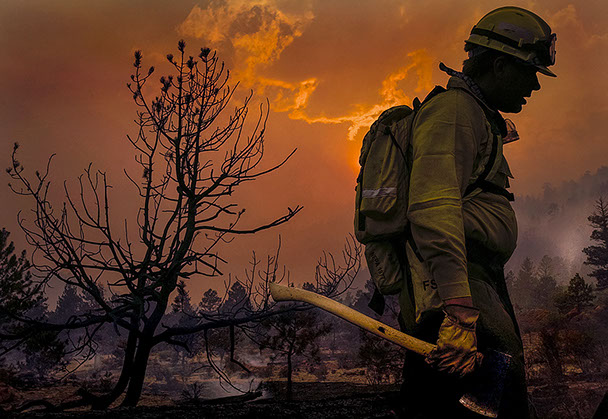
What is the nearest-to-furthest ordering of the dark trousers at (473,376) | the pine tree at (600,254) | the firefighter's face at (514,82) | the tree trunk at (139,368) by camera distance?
the dark trousers at (473,376)
the firefighter's face at (514,82)
the tree trunk at (139,368)
the pine tree at (600,254)

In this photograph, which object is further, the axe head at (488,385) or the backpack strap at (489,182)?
the backpack strap at (489,182)

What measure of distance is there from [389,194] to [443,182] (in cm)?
28

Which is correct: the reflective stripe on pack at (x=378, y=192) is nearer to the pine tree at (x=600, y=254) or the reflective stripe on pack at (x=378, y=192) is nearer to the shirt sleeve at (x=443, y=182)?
the shirt sleeve at (x=443, y=182)

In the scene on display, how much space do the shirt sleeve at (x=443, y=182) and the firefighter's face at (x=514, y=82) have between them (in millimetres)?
326

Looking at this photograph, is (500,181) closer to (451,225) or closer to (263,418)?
(451,225)

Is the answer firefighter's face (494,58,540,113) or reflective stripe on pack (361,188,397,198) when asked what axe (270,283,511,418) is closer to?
reflective stripe on pack (361,188,397,198)

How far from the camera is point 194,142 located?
7.39 m

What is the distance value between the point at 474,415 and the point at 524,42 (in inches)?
→ 75.7

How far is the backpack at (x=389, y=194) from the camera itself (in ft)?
6.63

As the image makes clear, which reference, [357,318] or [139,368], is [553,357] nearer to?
[139,368]

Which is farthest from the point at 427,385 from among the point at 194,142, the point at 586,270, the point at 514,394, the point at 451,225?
the point at 586,270

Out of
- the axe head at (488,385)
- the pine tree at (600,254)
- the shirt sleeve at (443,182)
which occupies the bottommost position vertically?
the axe head at (488,385)

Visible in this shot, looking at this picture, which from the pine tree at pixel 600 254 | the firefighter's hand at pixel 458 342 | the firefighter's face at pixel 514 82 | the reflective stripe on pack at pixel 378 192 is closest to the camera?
the firefighter's hand at pixel 458 342

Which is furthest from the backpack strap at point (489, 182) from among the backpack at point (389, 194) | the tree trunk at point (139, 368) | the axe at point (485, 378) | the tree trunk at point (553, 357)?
the tree trunk at point (553, 357)
